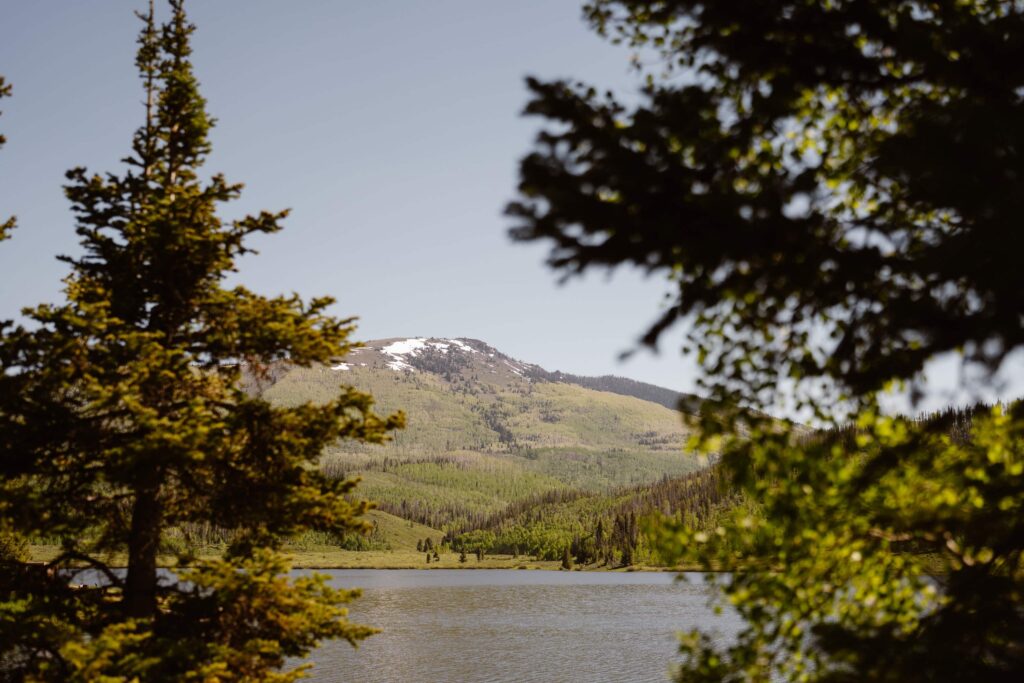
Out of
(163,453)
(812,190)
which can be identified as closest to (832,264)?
(812,190)

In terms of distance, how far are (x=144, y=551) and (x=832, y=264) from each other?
580 inches

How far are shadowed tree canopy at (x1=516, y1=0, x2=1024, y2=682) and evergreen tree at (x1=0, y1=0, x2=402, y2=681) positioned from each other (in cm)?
1005

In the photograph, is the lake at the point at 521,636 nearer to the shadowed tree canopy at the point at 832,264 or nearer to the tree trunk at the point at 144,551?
the tree trunk at the point at 144,551

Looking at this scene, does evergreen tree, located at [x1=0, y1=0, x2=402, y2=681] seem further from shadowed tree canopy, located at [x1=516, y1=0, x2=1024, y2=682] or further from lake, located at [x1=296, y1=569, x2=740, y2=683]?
lake, located at [x1=296, y1=569, x2=740, y2=683]

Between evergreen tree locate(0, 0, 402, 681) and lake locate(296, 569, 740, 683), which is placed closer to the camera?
evergreen tree locate(0, 0, 402, 681)

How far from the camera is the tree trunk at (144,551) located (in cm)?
1458

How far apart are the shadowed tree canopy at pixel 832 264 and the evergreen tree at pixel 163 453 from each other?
10055mm

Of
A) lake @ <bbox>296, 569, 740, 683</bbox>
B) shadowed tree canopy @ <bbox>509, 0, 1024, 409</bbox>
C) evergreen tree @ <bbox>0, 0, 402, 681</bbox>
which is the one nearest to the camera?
shadowed tree canopy @ <bbox>509, 0, 1024, 409</bbox>

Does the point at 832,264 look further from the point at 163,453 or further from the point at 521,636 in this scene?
the point at 521,636

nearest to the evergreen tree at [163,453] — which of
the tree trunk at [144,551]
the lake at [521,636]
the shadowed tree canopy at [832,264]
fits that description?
the tree trunk at [144,551]

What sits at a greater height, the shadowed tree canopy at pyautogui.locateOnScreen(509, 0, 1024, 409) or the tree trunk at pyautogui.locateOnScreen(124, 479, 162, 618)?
the shadowed tree canopy at pyautogui.locateOnScreen(509, 0, 1024, 409)

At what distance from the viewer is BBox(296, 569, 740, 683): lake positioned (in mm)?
65562

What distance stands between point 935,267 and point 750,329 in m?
2.23

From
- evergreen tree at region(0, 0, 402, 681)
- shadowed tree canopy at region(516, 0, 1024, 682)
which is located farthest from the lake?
shadowed tree canopy at region(516, 0, 1024, 682)
